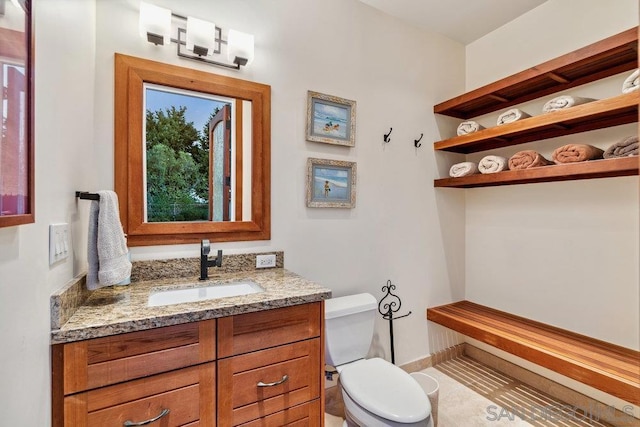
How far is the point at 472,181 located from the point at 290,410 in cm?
190

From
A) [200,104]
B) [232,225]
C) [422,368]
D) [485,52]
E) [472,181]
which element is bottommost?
[422,368]

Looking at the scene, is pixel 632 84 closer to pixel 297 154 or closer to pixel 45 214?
pixel 297 154

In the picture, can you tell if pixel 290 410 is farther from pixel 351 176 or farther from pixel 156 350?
pixel 351 176

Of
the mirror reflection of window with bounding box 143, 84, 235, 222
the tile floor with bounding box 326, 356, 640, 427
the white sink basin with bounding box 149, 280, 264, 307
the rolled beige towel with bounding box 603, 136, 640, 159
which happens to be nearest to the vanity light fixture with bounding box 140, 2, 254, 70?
the mirror reflection of window with bounding box 143, 84, 235, 222

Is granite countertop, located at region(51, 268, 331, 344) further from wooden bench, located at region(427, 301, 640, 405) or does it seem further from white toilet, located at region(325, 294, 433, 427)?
wooden bench, located at region(427, 301, 640, 405)

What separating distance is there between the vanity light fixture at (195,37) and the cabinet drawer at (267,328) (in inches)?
53.2

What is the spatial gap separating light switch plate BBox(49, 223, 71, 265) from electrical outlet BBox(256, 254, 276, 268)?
0.88 meters

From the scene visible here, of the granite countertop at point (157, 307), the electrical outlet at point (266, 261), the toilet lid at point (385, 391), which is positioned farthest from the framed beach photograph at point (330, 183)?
the toilet lid at point (385, 391)

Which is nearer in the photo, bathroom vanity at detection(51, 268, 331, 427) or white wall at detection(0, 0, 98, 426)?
white wall at detection(0, 0, 98, 426)

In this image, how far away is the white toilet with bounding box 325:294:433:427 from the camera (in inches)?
51.0

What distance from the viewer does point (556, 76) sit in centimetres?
191

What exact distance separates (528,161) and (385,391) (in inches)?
65.1

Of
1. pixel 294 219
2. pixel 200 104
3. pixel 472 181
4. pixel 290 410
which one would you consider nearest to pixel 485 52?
pixel 472 181

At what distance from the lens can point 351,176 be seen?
2072mm
